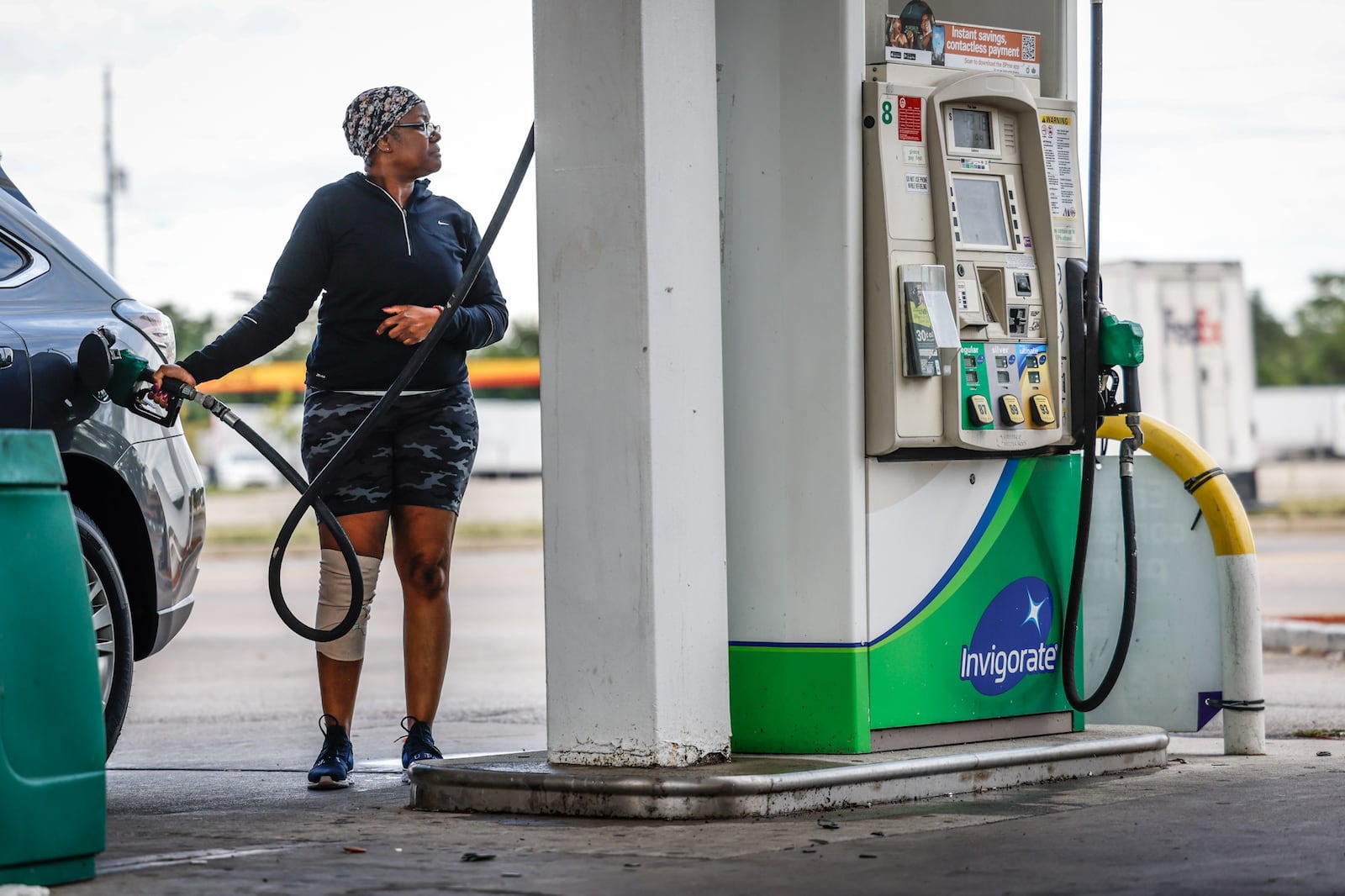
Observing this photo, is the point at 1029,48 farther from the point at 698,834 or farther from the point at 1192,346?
the point at 1192,346

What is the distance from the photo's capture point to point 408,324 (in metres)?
6.19

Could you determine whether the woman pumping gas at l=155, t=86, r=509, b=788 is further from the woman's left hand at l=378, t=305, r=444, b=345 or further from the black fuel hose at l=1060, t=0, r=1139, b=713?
the black fuel hose at l=1060, t=0, r=1139, b=713

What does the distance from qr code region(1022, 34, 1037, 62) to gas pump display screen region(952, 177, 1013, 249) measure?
581 millimetres

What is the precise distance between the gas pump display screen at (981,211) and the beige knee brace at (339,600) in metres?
2.19

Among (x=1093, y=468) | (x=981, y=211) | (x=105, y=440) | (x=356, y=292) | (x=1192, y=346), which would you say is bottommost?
(x=1093, y=468)

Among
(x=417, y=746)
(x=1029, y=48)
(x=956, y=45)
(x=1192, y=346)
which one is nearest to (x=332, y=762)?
(x=417, y=746)

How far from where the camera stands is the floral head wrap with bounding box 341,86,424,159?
6.33 meters

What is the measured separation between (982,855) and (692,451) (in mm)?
1513

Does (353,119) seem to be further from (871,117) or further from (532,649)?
(532,649)

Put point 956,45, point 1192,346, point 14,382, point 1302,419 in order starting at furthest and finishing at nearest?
Result: point 1302,419
point 1192,346
point 956,45
point 14,382

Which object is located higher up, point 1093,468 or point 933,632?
point 1093,468

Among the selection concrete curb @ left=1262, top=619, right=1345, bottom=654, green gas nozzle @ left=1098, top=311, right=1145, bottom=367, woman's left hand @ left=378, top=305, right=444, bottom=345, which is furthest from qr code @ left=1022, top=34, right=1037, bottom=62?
concrete curb @ left=1262, top=619, right=1345, bottom=654

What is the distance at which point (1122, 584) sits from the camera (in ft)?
22.9

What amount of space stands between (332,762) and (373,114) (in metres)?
2.11
